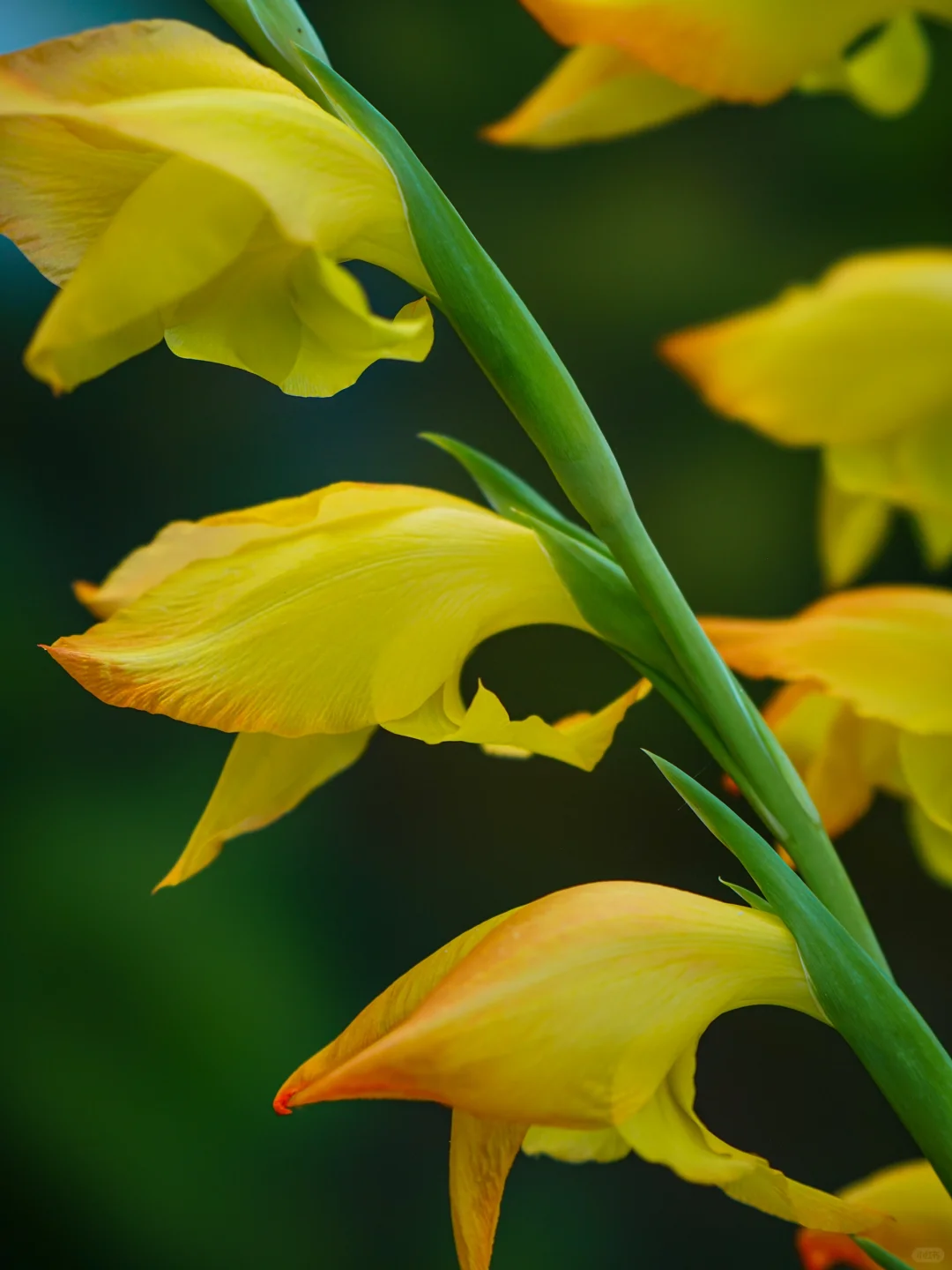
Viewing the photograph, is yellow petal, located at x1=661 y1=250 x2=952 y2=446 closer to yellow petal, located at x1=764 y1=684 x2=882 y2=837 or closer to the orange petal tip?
yellow petal, located at x1=764 y1=684 x2=882 y2=837

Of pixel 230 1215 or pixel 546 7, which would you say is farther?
pixel 230 1215

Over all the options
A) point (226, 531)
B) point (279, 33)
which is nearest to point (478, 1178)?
point (226, 531)

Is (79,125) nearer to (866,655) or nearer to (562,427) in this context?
(562,427)

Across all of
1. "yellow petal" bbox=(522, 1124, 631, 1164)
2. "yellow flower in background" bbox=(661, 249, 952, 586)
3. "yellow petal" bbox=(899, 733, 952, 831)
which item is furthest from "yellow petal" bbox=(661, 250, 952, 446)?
"yellow petal" bbox=(522, 1124, 631, 1164)

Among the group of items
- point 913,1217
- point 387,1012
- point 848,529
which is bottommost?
point 913,1217


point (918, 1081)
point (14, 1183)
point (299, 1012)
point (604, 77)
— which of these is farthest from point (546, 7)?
point (14, 1183)

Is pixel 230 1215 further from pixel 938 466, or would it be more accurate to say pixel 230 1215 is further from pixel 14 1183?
pixel 938 466

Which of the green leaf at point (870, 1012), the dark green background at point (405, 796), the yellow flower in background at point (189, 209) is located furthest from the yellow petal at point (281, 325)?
the dark green background at point (405, 796)
